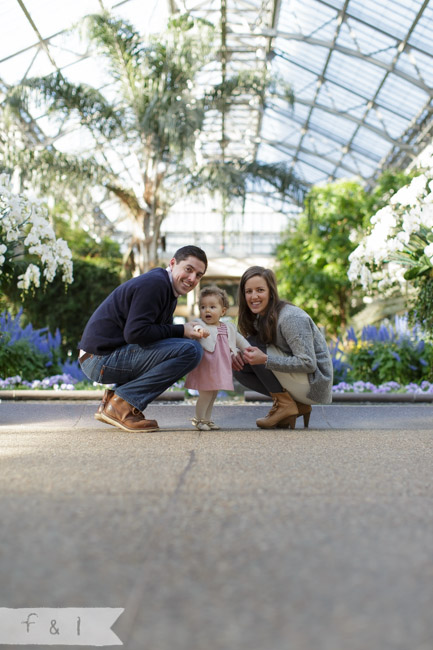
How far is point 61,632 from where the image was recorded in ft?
3.01

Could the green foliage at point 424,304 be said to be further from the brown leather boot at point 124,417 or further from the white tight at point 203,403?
the brown leather boot at point 124,417

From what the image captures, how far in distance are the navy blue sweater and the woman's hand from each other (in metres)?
0.31

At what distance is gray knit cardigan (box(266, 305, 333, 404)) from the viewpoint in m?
3.25

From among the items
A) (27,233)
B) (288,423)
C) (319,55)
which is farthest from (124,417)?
(319,55)

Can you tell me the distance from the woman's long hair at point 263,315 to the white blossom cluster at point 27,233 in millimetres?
1887

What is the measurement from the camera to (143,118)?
10.2m

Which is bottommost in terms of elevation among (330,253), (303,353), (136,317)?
(303,353)

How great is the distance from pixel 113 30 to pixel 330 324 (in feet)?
32.1

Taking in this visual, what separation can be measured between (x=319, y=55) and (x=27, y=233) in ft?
48.9

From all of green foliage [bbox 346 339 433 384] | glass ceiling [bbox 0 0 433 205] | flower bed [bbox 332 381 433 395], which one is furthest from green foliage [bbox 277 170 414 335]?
flower bed [bbox 332 381 433 395]

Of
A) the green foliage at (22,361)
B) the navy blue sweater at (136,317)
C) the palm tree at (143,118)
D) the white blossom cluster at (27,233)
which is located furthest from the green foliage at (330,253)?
the navy blue sweater at (136,317)

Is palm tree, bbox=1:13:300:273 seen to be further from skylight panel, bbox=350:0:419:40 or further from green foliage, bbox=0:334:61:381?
skylight panel, bbox=350:0:419:40

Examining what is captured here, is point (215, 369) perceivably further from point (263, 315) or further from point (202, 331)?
point (263, 315)

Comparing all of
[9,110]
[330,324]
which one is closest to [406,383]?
[9,110]
